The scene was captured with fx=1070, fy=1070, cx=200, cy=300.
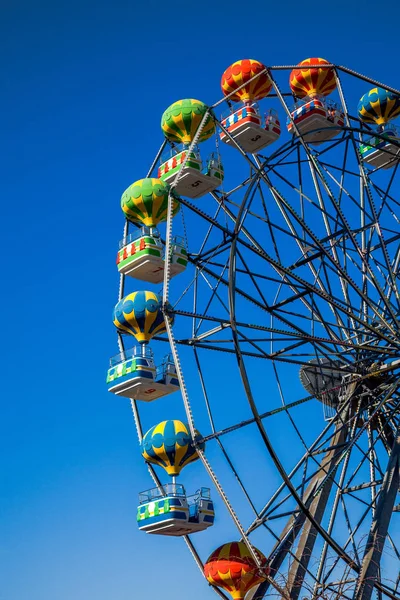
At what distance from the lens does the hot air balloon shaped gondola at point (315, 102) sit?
92.3 feet

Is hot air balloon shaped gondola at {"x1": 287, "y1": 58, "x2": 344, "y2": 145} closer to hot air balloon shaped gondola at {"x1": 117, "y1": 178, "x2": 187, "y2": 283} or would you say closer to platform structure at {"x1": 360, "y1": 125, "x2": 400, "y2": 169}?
platform structure at {"x1": 360, "y1": 125, "x2": 400, "y2": 169}

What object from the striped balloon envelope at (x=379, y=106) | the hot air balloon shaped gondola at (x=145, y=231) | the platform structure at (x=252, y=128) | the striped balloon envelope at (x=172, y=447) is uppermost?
the striped balloon envelope at (x=379, y=106)

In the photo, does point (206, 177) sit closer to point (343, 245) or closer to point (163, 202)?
point (163, 202)

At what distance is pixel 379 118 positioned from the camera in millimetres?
31672

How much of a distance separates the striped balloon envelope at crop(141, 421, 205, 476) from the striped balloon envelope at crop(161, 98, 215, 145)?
7824 millimetres

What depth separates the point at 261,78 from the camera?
28484 millimetres

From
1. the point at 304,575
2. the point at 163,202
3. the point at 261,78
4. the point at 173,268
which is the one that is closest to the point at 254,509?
the point at 304,575

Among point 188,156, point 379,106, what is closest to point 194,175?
point 188,156

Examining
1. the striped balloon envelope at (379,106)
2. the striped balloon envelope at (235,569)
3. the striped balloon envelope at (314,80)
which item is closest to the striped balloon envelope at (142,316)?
the striped balloon envelope at (235,569)

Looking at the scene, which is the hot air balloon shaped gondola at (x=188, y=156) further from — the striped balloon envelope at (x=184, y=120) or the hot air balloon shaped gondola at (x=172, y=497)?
the hot air balloon shaped gondola at (x=172, y=497)

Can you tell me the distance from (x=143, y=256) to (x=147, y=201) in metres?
1.56

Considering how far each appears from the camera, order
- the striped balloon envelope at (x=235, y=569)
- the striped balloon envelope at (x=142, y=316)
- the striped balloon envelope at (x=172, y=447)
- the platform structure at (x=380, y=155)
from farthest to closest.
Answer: the platform structure at (x=380, y=155) < the striped balloon envelope at (x=142, y=316) < the striped balloon envelope at (x=172, y=447) < the striped balloon envelope at (x=235, y=569)

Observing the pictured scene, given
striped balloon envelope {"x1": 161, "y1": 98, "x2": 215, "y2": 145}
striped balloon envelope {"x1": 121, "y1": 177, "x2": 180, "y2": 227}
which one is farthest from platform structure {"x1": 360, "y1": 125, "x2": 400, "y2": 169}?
striped balloon envelope {"x1": 121, "y1": 177, "x2": 180, "y2": 227}

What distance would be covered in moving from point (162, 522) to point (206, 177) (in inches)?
344
